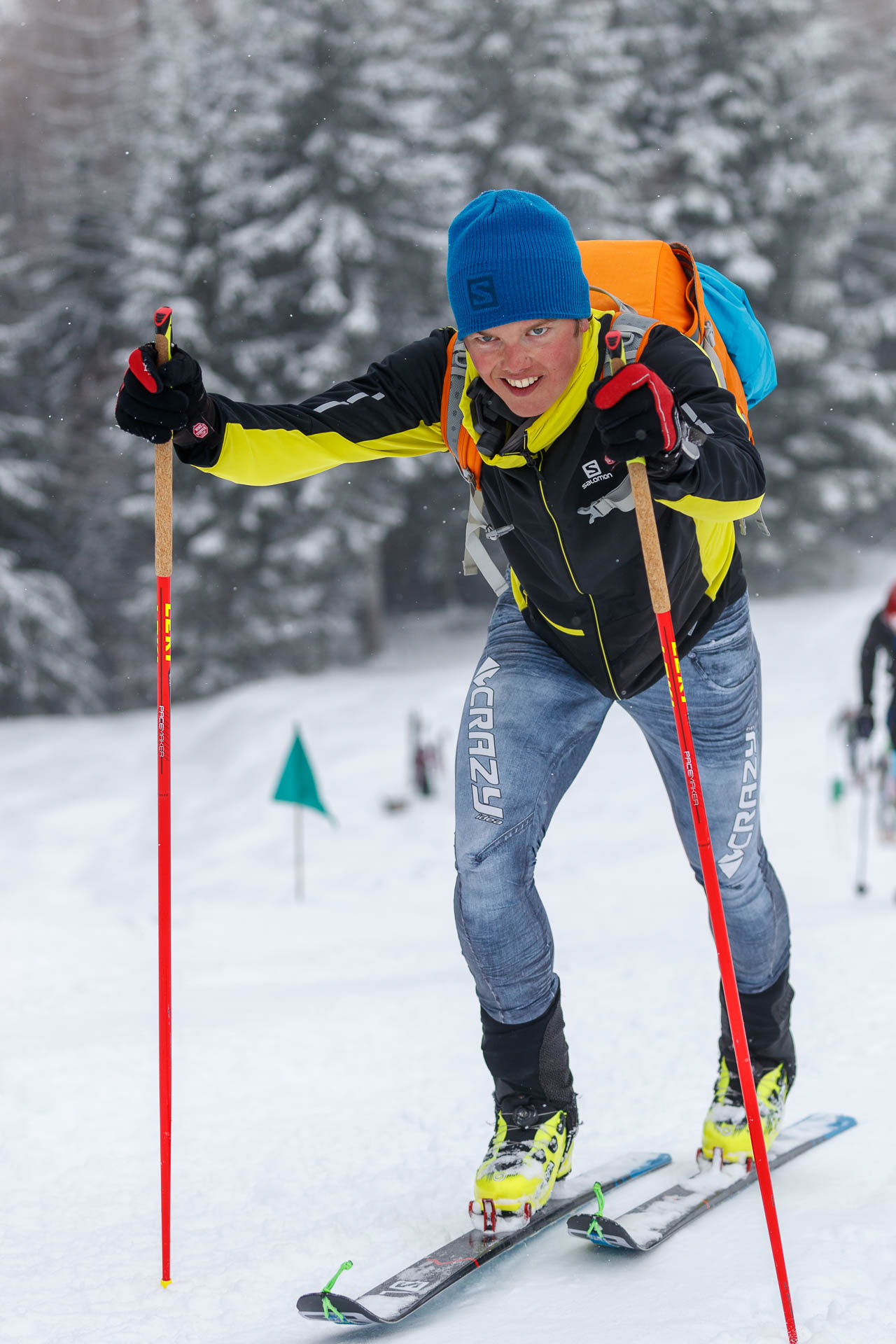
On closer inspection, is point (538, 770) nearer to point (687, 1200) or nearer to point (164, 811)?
point (164, 811)

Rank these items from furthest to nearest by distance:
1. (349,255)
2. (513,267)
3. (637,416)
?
(349,255), (513,267), (637,416)

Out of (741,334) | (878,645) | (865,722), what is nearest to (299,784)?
(865,722)

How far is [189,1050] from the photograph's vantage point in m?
4.25

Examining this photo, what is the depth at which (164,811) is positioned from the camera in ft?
8.38

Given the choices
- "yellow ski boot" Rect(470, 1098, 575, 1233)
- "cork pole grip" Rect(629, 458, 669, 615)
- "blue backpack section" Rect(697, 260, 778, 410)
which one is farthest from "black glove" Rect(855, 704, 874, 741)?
"cork pole grip" Rect(629, 458, 669, 615)

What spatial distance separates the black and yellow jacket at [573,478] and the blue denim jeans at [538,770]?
8 centimetres

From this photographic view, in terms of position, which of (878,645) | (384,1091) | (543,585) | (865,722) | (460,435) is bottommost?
(384,1091)

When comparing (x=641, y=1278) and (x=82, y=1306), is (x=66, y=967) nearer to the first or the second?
(x=82, y=1306)

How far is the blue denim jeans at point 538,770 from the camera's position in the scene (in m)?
2.51

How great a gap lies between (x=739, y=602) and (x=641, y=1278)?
1.41 metres

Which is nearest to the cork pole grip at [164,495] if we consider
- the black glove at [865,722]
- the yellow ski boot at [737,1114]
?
the yellow ski boot at [737,1114]

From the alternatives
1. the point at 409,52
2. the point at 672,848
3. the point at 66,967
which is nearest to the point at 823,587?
the point at 409,52

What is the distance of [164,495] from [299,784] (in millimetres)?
6362

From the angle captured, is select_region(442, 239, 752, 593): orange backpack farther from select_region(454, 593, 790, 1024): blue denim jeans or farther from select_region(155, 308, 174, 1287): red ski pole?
select_region(155, 308, 174, 1287): red ski pole
